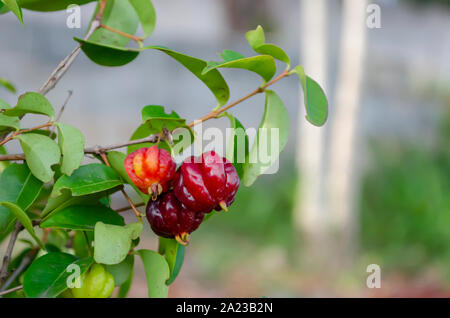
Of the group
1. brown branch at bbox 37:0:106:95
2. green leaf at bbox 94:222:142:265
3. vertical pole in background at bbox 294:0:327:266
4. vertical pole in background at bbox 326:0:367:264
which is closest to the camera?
green leaf at bbox 94:222:142:265

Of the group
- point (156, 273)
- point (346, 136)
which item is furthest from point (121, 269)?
point (346, 136)

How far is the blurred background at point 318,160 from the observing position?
3043 mm

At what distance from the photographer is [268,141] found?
1.82ft

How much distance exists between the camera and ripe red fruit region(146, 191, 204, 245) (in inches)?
20.6

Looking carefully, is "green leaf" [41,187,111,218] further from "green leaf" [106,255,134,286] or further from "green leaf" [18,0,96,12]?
"green leaf" [18,0,96,12]

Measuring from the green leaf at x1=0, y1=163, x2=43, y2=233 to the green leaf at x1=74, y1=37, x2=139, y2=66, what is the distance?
0.49 ft

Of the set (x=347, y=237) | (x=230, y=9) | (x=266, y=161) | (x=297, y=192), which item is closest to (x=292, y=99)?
(x=297, y=192)

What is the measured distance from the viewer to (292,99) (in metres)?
4.82

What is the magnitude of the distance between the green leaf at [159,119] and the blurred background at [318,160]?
163 centimetres

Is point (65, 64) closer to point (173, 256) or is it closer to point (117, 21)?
point (117, 21)

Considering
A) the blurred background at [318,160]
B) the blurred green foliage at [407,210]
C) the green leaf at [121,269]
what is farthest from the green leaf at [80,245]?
the blurred green foliage at [407,210]

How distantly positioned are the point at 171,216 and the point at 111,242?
0.06 meters

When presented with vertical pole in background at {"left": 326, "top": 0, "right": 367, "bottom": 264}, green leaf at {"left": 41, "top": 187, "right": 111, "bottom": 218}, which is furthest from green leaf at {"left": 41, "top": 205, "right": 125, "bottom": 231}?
vertical pole in background at {"left": 326, "top": 0, "right": 367, "bottom": 264}

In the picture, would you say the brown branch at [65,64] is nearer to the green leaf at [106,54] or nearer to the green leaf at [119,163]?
the green leaf at [106,54]
